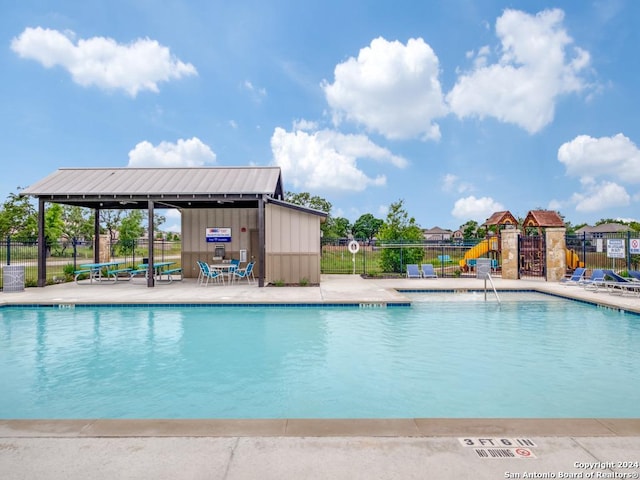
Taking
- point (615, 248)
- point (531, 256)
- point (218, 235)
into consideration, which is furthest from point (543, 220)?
point (218, 235)

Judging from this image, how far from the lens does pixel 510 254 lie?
1641 cm

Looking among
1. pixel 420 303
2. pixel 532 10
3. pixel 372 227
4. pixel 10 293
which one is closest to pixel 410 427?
pixel 420 303

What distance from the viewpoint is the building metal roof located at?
43.8 feet

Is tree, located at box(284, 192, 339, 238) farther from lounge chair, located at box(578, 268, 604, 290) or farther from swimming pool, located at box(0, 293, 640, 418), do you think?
swimming pool, located at box(0, 293, 640, 418)

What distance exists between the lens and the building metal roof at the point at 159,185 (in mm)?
13359

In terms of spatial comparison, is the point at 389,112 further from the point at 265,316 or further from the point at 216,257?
the point at 265,316

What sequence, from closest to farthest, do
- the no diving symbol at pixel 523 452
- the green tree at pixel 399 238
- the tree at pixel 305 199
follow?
1. the no diving symbol at pixel 523 452
2. the green tree at pixel 399 238
3. the tree at pixel 305 199

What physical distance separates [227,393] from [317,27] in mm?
19032

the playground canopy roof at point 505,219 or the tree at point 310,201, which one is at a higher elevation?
the tree at point 310,201

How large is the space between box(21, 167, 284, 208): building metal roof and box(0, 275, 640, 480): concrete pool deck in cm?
1047

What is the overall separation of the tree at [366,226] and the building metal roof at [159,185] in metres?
77.5

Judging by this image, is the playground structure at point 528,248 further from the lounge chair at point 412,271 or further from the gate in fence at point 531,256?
the lounge chair at point 412,271

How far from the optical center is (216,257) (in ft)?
53.3

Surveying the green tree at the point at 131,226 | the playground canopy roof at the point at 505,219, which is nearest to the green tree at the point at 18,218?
the green tree at the point at 131,226
